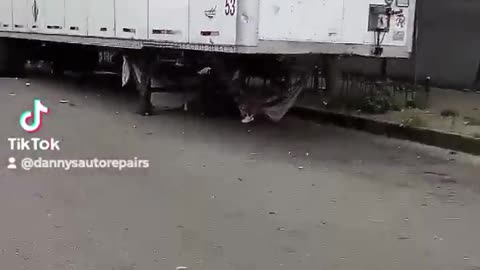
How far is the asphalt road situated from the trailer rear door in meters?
1.46

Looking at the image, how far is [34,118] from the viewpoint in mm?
12125

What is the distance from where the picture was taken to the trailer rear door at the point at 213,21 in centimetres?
980

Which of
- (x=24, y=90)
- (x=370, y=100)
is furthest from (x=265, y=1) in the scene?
(x=24, y=90)

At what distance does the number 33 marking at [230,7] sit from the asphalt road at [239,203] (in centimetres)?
183

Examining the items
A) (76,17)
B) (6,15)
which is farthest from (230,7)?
Result: (6,15)

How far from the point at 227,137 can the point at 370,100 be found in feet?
9.60

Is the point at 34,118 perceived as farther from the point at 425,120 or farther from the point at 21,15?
the point at 21,15

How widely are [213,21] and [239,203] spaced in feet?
13.0

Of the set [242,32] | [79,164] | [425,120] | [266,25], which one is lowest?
[79,164]

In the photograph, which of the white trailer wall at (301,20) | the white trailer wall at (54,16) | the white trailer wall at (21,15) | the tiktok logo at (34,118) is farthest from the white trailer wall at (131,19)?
the white trailer wall at (21,15)

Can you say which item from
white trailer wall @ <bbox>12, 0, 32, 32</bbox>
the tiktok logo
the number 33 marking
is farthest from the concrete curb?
white trailer wall @ <bbox>12, 0, 32, 32</bbox>

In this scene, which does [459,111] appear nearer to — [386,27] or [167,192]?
[386,27]

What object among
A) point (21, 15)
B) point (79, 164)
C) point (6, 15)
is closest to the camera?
point (79, 164)

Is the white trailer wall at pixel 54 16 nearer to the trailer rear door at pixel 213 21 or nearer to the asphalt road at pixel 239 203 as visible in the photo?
the asphalt road at pixel 239 203
